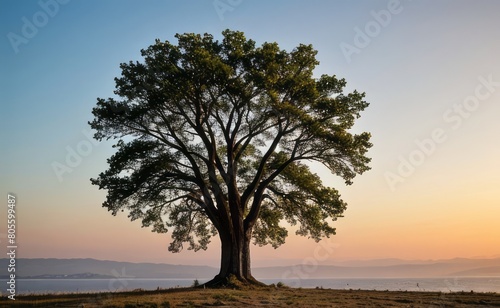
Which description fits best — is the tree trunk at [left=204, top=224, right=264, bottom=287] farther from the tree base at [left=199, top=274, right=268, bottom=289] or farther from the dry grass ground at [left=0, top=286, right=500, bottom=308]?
the dry grass ground at [left=0, top=286, right=500, bottom=308]

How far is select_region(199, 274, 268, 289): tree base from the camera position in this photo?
86.2ft

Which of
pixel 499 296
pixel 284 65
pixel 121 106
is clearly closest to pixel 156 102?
pixel 121 106

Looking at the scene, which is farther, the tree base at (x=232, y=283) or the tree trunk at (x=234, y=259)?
the tree trunk at (x=234, y=259)

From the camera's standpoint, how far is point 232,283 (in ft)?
86.6

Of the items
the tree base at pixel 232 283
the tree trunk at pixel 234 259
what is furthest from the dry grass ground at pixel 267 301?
Result: the tree trunk at pixel 234 259

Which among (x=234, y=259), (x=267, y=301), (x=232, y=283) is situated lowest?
(x=267, y=301)

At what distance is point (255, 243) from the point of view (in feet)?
117

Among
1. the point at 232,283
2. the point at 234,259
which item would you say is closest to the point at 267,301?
the point at 232,283

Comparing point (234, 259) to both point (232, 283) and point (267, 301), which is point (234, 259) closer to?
point (232, 283)

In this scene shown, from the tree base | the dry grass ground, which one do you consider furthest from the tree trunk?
the dry grass ground

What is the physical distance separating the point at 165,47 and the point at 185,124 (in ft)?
17.8

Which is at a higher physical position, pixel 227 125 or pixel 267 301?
pixel 227 125

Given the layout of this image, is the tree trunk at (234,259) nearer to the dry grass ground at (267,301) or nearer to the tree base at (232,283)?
the tree base at (232,283)

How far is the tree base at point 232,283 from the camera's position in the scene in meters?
26.3
